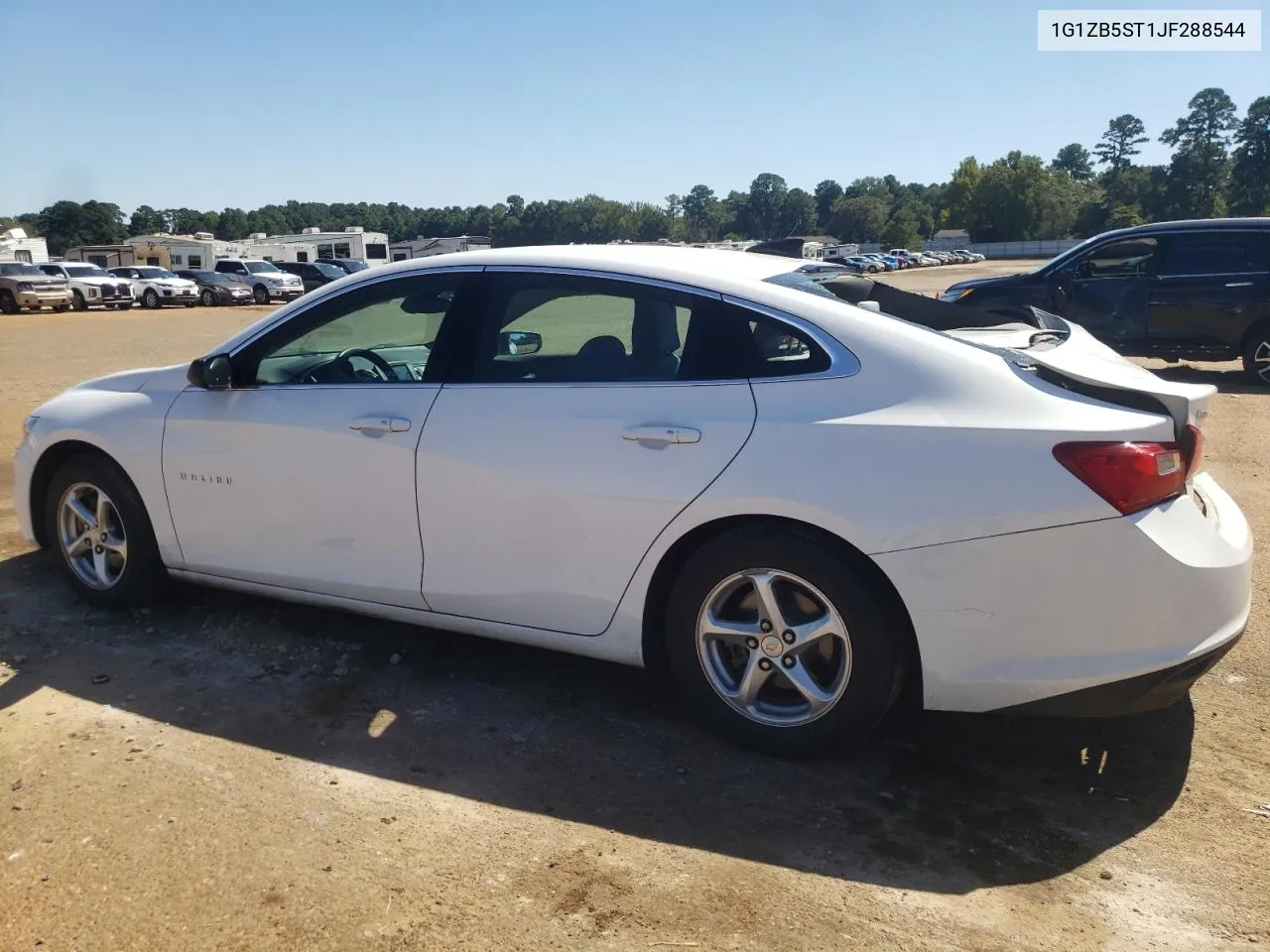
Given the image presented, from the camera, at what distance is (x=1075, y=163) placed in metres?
164

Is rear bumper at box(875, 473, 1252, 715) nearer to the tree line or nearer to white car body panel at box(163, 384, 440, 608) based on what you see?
white car body panel at box(163, 384, 440, 608)

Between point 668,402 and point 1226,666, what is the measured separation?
2527mm

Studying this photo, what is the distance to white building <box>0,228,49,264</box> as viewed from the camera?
194 ft

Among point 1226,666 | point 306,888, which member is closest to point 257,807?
point 306,888

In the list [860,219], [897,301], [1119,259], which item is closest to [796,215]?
[860,219]

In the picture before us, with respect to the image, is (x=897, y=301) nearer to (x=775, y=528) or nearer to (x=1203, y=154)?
(x=775, y=528)

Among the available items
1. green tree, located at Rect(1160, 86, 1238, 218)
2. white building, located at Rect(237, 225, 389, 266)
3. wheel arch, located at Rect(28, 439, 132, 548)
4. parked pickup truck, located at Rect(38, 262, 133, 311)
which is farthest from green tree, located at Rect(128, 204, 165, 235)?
wheel arch, located at Rect(28, 439, 132, 548)

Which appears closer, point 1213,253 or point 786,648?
point 786,648

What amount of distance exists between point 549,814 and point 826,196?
7342 inches

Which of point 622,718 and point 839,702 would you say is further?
point 622,718

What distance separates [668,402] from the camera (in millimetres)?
3285

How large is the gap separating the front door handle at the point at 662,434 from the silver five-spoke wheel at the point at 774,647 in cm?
45

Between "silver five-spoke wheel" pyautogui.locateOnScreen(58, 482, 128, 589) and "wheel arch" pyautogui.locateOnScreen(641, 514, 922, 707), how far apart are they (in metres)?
2.48

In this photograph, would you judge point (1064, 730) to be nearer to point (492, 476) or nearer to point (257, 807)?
point (492, 476)
